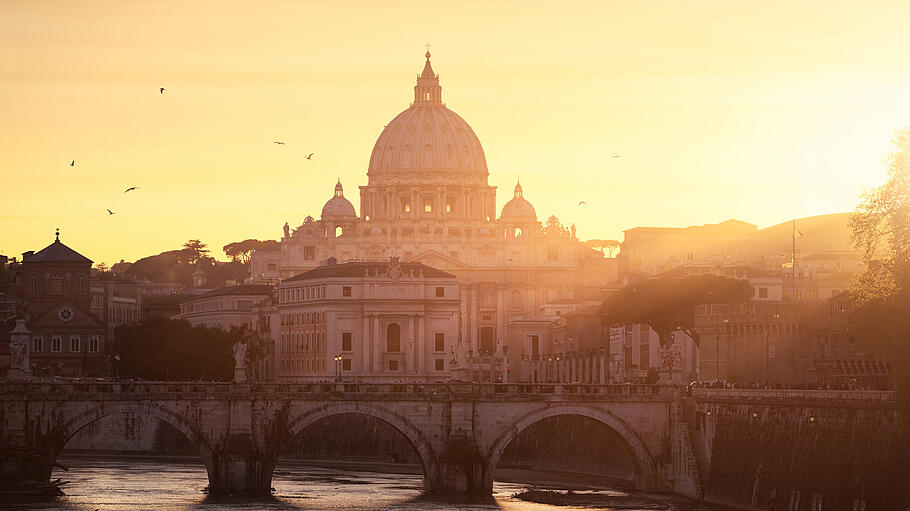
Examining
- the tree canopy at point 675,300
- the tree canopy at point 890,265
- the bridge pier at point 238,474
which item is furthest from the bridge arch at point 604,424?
the tree canopy at point 675,300

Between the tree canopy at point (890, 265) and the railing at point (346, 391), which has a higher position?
the tree canopy at point (890, 265)

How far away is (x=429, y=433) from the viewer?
9350 cm

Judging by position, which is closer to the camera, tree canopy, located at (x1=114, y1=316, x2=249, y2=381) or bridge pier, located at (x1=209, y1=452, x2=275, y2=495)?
bridge pier, located at (x1=209, y1=452, x2=275, y2=495)

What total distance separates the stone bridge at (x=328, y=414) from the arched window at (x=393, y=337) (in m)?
97.4

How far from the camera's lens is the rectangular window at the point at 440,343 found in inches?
7598

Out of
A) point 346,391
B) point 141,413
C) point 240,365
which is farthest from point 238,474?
point 346,391

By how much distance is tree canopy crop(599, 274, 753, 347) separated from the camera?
424ft

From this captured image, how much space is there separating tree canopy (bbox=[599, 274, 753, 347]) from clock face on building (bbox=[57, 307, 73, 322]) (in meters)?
49.6

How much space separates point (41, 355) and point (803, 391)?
97.7m

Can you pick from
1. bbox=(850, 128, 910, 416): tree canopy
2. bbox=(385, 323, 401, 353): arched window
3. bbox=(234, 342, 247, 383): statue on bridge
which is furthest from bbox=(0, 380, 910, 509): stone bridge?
bbox=(385, 323, 401, 353): arched window

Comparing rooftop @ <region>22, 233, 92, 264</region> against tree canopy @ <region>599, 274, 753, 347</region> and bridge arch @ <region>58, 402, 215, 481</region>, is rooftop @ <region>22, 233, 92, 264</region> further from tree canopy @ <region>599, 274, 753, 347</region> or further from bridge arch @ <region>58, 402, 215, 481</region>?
bridge arch @ <region>58, 402, 215, 481</region>

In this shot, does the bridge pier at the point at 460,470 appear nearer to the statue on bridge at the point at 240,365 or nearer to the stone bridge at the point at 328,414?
the stone bridge at the point at 328,414

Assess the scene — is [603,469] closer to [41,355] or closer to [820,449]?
[820,449]

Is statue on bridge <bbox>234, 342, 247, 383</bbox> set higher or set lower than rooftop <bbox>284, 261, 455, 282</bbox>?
lower
